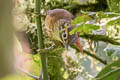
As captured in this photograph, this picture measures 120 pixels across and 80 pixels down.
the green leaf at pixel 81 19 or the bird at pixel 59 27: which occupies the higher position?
the green leaf at pixel 81 19

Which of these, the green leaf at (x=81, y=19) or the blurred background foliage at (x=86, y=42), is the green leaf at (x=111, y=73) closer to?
the blurred background foliage at (x=86, y=42)

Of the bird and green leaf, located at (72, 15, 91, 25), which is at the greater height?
green leaf, located at (72, 15, 91, 25)

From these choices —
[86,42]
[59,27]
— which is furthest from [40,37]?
[86,42]

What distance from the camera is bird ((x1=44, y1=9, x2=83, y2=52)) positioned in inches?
17.7

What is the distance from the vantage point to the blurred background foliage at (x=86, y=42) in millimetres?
439

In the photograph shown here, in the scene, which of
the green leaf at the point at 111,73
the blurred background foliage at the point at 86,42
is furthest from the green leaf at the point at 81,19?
the green leaf at the point at 111,73

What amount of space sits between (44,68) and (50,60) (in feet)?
2.05

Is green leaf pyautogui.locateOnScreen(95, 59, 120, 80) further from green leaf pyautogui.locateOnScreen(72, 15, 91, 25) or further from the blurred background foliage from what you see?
green leaf pyautogui.locateOnScreen(72, 15, 91, 25)

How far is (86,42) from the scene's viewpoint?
750 millimetres

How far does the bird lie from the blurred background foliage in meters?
0.02

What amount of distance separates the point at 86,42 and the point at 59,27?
0.29 m

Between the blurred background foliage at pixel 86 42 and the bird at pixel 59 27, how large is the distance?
2cm

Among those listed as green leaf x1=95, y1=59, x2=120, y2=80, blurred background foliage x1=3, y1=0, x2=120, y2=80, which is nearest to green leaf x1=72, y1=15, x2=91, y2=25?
blurred background foliage x1=3, y1=0, x2=120, y2=80

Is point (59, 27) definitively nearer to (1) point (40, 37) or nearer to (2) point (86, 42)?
(1) point (40, 37)
